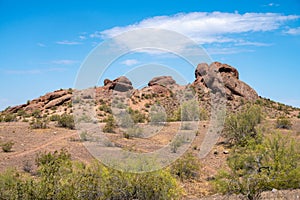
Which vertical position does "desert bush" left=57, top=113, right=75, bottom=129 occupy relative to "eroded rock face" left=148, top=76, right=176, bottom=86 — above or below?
below

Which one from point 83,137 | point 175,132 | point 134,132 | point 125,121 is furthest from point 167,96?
point 83,137

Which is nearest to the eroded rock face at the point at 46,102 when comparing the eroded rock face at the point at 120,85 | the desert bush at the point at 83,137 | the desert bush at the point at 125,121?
the eroded rock face at the point at 120,85

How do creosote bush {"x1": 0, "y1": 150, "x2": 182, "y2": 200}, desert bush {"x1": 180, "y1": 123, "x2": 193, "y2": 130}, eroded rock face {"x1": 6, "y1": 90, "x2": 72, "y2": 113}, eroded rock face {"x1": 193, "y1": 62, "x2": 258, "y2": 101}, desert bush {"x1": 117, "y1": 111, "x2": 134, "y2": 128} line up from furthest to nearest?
eroded rock face {"x1": 193, "y1": 62, "x2": 258, "y2": 101} → eroded rock face {"x1": 6, "y1": 90, "x2": 72, "y2": 113} → desert bush {"x1": 117, "y1": 111, "x2": 134, "y2": 128} → desert bush {"x1": 180, "y1": 123, "x2": 193, "y2": 130} → creosote bush {"x1": 0, "y1": 150, "x2": 182, "y2": 200}

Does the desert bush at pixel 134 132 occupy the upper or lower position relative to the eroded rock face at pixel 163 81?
lower

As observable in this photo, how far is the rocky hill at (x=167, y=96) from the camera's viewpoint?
45.5 meters

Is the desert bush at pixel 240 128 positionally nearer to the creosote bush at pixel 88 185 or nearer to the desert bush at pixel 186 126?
the desert bush at pixel 186 126

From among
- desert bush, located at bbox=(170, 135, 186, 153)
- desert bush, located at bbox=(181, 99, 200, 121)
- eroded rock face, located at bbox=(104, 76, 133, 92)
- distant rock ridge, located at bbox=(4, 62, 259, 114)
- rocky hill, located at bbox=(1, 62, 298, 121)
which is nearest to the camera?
desert bush, located at bbox=(170, 135, 186, 153)

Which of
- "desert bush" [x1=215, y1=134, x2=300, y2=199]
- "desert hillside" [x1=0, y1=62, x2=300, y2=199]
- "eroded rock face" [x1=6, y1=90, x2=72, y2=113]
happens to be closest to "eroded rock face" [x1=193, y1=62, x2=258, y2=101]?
"desert hillside" [x1=0, y1=62, x2=300, y2=199]

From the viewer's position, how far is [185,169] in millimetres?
17562

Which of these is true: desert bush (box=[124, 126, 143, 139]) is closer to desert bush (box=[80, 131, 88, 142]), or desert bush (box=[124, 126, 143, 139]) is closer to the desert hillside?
the desert hillside

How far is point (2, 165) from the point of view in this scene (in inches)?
664

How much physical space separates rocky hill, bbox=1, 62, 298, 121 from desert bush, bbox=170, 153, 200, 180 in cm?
2554

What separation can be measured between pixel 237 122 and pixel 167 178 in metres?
14.0

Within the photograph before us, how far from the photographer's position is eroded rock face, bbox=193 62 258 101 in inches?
1882
